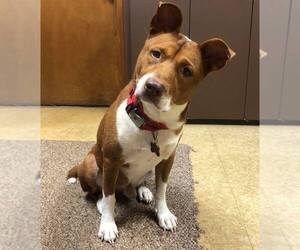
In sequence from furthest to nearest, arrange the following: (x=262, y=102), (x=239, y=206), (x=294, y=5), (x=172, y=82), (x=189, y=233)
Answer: (x=262, y=102) → (x=294, y=5) → (x=239, y=206) → (x=189, y=233) → (x=172, y=82)

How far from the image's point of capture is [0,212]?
1.49 m

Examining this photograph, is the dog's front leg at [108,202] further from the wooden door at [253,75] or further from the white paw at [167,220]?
the wooden door at [253,75]

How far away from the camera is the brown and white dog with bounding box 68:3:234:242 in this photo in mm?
1153

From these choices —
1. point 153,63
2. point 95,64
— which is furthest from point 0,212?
point 95,64

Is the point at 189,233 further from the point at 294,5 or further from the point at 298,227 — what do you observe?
the point at 294,5

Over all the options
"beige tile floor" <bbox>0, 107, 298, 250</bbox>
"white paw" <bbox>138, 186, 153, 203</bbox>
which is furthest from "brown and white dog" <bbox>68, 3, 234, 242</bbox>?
"beige tile floor" <bbox>0, 107, 298, 250</bbox>

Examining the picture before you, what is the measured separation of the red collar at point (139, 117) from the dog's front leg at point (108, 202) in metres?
0.16

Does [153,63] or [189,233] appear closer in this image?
[153,63]

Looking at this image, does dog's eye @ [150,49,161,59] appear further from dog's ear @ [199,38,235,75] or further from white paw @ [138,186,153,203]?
white paw @ [138,186,153,203]

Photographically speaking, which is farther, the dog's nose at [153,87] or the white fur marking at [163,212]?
the white fur marking at [163,212]

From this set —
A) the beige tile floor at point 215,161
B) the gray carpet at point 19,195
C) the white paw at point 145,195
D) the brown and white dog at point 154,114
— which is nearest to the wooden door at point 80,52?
the beige tile floor at point 215,161

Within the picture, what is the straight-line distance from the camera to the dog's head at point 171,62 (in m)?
1.12

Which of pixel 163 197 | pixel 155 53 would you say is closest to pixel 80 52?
pixel 163 197

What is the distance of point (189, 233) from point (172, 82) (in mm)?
590
